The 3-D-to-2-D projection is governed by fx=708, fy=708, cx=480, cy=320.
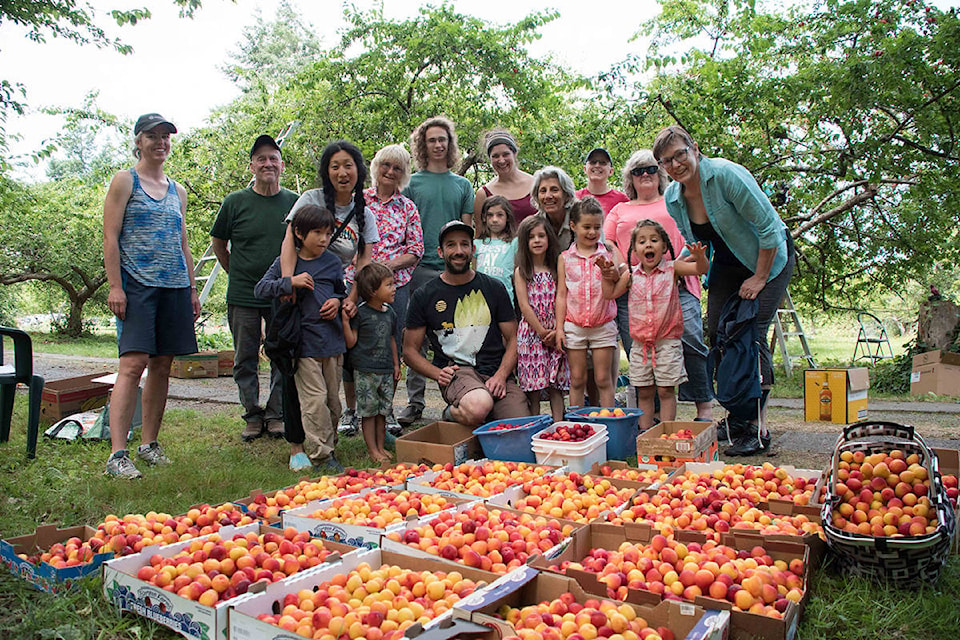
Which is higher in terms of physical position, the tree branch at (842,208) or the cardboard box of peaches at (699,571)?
the tree branch at (842,208)

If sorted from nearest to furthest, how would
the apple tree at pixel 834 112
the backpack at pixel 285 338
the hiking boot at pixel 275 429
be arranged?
the backpack at pixel 285 338
the hiking boot at pixel 275 429
the apple tree at pixel 834 112

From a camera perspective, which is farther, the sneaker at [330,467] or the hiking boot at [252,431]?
the hiking boot at [252,431]

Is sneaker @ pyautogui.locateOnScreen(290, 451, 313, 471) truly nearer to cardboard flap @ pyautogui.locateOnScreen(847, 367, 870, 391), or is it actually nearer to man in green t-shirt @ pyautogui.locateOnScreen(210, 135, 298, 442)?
man in green t-shirt @ pyautogui.locateOnScreen(210, 135, 298, 442)

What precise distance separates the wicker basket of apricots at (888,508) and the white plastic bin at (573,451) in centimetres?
132

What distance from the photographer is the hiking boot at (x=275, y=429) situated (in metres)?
5.18

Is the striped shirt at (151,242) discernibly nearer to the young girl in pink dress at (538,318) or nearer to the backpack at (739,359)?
the young girl in pink dress at (538,318)

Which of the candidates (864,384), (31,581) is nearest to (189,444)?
(31,581)

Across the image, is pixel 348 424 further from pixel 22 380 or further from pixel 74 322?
pixel 74 322

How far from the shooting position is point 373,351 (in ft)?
15.1

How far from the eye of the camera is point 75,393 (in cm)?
554

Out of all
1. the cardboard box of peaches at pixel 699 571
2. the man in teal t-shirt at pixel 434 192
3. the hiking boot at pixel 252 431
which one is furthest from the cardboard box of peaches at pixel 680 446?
the hiking boot at pixel 252 431

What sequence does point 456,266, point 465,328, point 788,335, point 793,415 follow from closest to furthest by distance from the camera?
1. point 456,266
2. point 465,328
3. point 793,415
4. point 788,335

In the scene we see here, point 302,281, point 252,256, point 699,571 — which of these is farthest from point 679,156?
point 252,256

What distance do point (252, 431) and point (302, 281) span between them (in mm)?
1514
